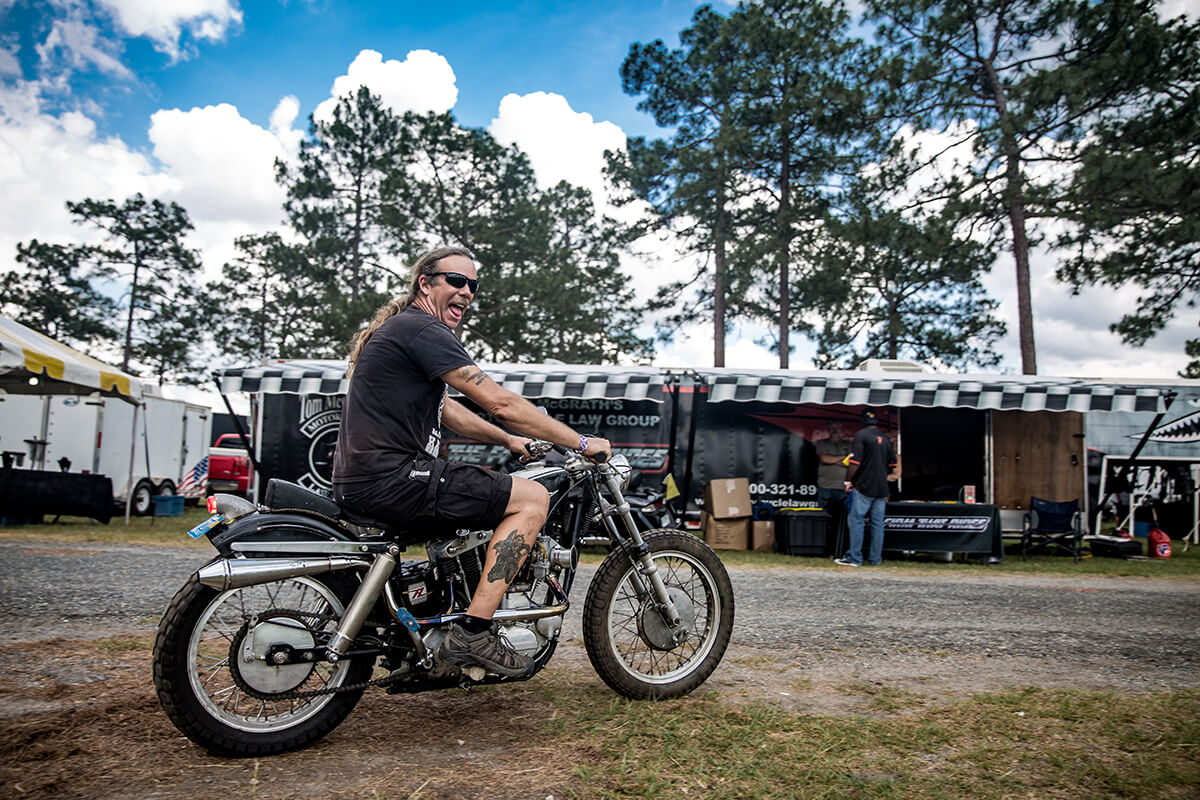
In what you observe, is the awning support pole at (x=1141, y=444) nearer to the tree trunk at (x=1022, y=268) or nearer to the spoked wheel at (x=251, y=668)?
the tree trunk at (x=1022, y=268)

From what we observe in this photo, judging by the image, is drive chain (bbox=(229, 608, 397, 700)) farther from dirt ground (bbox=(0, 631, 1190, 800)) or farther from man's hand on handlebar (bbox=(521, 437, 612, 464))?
man's hand on handlebar (bbox=(521, 437, 612, 464))

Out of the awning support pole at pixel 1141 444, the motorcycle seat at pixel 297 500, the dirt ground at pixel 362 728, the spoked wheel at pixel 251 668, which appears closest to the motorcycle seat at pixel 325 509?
the motorcycle seat at pixel 297 500

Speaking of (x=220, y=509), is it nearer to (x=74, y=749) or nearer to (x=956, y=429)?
(x=74, y=749)

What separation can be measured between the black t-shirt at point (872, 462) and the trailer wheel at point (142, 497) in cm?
1406

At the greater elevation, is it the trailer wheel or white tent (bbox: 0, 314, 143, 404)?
white tent (bbox: 0, 314, 143, 404)

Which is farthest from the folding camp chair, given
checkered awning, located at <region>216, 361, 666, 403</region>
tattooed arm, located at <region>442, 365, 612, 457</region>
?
tattooed arm, located at <region>442, 365, 612, 457</region>

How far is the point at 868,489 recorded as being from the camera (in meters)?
9.92

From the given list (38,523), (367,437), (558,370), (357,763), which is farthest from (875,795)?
(38,523)

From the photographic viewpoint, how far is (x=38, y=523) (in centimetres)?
1252

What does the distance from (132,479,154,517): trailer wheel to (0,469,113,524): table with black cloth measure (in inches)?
145

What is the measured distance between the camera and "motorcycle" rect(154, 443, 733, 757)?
262cm

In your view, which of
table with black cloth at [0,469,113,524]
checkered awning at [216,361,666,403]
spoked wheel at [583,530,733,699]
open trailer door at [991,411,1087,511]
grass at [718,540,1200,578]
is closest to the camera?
spoked wheel at [583,530,733,699]

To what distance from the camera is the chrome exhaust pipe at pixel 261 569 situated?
8.50ft

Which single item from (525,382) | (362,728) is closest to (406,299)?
(362,728)
